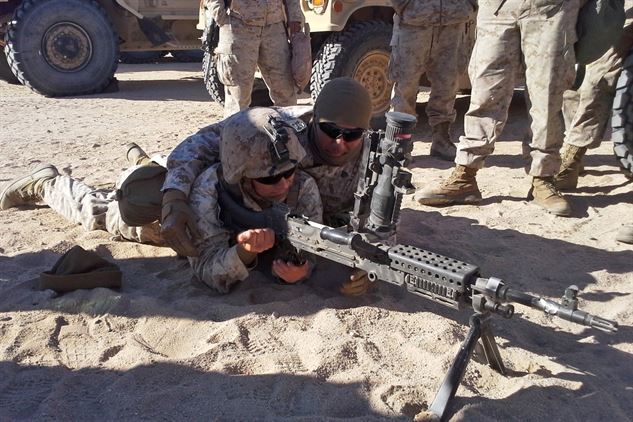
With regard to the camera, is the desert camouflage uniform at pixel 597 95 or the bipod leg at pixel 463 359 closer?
the bipod leg at pixel 463 359

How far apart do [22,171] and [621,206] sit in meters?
4.56

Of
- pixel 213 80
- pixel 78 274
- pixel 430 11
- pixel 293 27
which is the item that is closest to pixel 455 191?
pixel 430 11

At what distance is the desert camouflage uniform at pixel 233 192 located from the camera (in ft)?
9.89

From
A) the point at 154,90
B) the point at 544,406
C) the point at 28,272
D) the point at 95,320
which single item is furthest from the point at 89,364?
the point at 154,90

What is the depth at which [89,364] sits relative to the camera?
264 cm

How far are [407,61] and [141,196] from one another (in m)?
2.64

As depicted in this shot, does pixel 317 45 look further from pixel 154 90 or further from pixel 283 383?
pixel 283 383

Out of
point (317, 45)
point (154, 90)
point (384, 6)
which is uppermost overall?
point (384, 6)

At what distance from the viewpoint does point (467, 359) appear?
2.41 metres

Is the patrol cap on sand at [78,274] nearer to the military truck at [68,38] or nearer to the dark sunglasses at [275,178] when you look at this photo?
the dark sunglasses at [275,178]

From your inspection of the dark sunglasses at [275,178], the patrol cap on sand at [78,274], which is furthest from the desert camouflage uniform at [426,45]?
the patrol cap on sand at [78,274]

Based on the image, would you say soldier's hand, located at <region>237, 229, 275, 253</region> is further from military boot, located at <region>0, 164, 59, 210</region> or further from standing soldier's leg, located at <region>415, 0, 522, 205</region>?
military boot, located at <region>0, 164, 59, 210</region>

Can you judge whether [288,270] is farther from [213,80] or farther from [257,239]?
[213,80]

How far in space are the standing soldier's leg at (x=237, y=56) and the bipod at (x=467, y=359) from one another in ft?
10.8
